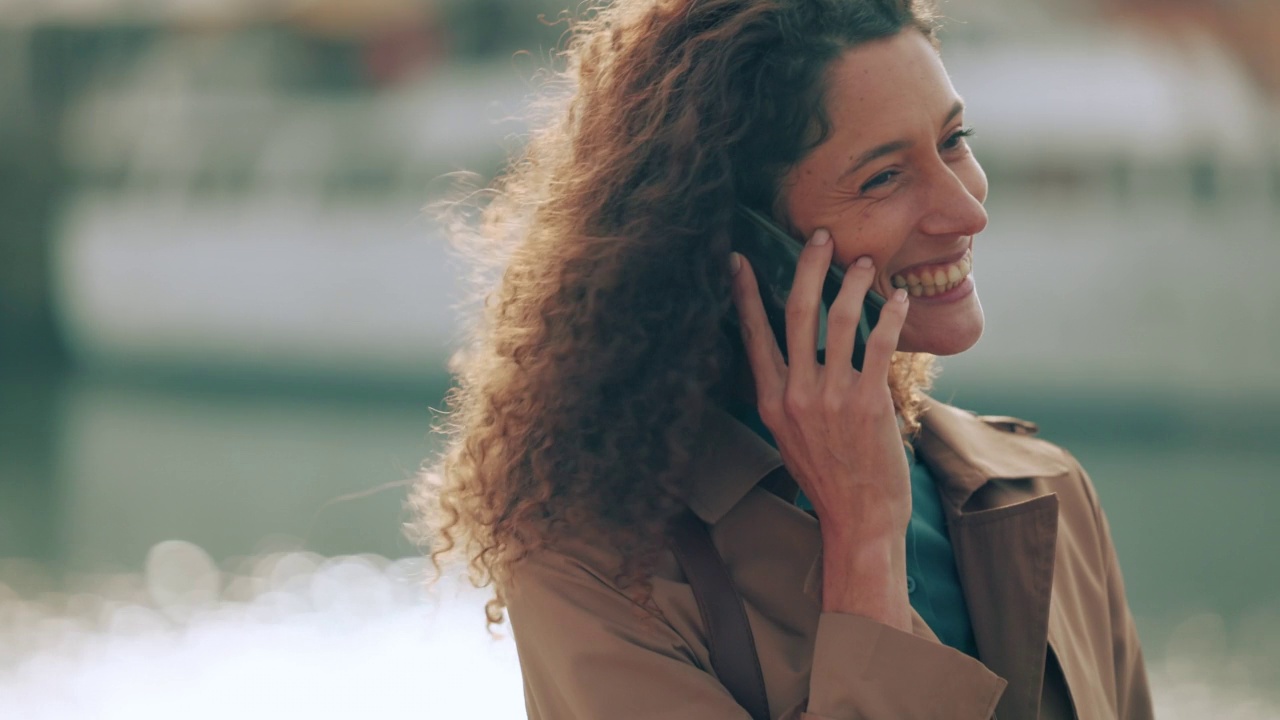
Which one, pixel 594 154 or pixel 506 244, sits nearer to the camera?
pixel 594 154

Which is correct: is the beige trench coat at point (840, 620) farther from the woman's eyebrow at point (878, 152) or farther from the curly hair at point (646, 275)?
the woman's eyebrow at point (878, 152)

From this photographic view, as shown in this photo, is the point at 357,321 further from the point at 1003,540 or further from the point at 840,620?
the point at 840,620

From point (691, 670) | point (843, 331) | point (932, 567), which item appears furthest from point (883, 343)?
point (691, 670)

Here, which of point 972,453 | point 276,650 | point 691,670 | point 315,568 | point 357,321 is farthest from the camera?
point 357,321

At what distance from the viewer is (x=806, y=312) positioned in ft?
6.71

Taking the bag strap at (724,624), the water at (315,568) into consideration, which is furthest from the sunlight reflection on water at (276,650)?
the bag strap at (724,624)

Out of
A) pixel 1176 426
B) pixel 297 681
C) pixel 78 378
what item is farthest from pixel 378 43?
pixel 297 681

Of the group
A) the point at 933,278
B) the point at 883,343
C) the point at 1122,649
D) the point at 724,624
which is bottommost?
the point at 1122,649

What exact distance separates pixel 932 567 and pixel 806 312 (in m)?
0.45

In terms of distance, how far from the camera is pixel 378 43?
15742 millimetres

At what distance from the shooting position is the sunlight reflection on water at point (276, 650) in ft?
19.4

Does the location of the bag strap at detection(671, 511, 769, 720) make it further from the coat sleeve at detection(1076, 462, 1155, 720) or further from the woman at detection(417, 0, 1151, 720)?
the coat sleeve at detection(1076, 462, 1155, 720)

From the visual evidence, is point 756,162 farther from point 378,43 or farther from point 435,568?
point 378,43

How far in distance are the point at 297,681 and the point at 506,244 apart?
4.26 metres
